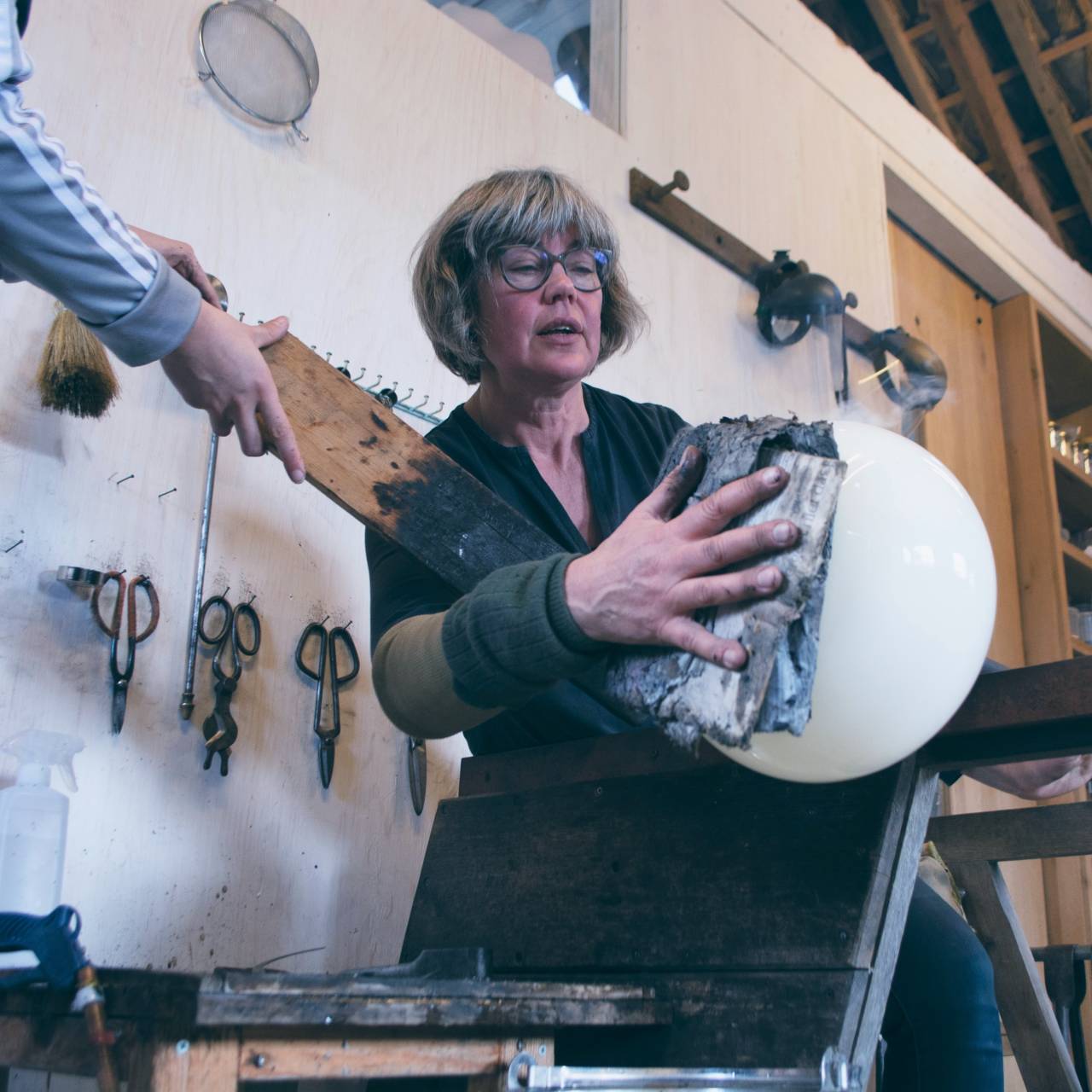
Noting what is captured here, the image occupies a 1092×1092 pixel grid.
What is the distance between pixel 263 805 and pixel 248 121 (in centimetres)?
105

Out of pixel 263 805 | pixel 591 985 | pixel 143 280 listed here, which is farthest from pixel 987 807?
pixel 143 280

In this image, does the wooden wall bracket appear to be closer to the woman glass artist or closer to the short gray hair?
the woman glass artist

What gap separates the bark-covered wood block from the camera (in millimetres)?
782

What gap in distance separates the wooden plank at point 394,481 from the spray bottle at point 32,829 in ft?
1.47

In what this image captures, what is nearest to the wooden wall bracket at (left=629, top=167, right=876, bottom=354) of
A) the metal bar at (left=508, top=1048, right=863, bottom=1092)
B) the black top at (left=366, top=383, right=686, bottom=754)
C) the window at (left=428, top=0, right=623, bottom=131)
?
the window at (left=428, top=0, right=623, bottom=131)

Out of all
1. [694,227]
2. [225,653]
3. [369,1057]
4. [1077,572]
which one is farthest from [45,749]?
[1077,572]

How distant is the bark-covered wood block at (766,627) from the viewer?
0.78 metres

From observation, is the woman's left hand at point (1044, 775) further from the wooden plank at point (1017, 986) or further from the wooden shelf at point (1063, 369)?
the wooden shelf at point (1063, 369)

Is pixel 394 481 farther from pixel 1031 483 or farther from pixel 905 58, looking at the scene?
pixel 905 58

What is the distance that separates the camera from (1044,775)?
1.25 meters

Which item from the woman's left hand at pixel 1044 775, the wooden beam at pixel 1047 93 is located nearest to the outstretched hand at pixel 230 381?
the woman's left hand at pixel 1044 775

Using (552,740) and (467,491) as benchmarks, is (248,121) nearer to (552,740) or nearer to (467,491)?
(467,491)

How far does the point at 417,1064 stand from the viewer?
2.74 ft

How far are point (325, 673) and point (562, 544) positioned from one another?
18.7 inches
